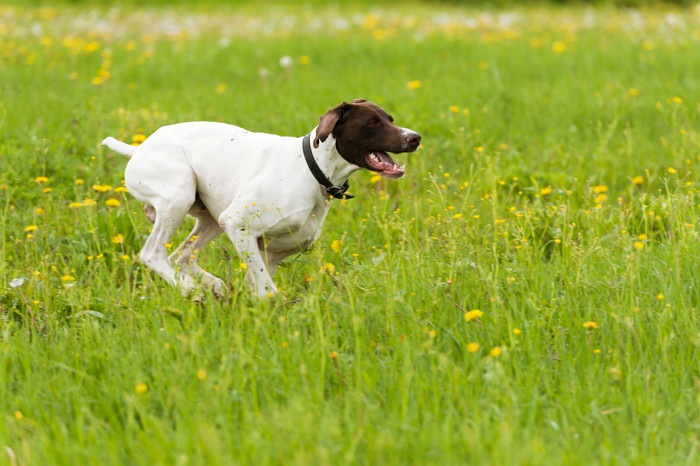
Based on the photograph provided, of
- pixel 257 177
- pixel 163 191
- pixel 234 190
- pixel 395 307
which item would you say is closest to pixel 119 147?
pixel 163 191

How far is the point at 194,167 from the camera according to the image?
469cm

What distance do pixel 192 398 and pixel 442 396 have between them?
91 cm

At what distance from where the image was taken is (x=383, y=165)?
439 centimetres

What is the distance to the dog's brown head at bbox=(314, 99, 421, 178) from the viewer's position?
4344 millimetres

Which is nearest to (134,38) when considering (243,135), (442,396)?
(243,135)

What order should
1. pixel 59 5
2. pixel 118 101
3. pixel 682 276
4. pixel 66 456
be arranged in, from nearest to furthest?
pixel 66 456
pixel 682 276
pixel 118 101
pixel 59 5

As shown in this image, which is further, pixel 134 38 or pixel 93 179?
pixel 134 38

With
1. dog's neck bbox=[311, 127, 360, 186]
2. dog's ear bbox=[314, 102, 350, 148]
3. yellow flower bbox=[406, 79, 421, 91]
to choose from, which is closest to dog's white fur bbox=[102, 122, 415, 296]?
dog's neck bbox=[311, 127, 360, 186]

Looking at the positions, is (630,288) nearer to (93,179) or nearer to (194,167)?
(194,167)

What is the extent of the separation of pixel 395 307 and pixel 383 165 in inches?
28.8

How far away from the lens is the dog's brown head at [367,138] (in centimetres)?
434

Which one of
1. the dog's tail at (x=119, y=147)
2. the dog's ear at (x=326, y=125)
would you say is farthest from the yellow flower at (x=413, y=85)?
the dog's ear at (x=326, y=125)

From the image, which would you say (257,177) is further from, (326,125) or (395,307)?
(395,307)

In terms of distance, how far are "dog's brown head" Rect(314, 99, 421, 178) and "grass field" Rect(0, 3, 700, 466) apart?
0.39 m
